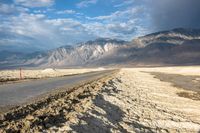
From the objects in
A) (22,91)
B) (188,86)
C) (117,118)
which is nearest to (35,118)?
(117,118)

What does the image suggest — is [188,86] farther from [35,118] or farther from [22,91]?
[35,118]

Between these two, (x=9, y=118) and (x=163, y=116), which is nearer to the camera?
(x=9, y=118)

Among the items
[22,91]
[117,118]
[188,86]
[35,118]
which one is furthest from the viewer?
[188,86]

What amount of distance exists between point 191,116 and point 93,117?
6.73 meters

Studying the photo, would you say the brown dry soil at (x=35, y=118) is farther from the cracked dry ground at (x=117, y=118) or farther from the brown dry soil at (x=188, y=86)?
the brown dry soil at (x=188, y=86)

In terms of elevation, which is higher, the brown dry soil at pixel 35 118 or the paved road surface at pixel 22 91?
the brown dry soil at pixel 35 118

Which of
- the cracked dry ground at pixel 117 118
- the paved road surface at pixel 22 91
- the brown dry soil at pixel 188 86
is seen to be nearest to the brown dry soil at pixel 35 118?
the cracked dry ground at pixel 117 118

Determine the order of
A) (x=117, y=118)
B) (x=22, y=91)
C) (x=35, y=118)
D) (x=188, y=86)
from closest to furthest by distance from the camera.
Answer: (x=35, y=118), (x=117, y=118), (x=22, y=91), (x=188, y=86)

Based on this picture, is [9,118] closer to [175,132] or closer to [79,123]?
[79,123]

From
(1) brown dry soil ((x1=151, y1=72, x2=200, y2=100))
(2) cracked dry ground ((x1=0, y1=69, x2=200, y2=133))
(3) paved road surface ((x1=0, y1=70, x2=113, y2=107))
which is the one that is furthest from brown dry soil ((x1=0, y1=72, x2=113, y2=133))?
(1) brown dry soil ((x1=151, y1=72, x2=200, y2=100))

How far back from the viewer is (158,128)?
13.4 m

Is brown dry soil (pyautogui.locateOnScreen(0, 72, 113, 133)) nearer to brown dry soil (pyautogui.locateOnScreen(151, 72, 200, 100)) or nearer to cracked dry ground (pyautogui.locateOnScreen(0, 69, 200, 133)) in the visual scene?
cracked dry ground (pyautogui.locateOnScreen(0, 69, 200, 133))

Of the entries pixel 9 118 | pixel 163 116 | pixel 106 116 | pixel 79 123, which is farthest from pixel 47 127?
pixel 163 116

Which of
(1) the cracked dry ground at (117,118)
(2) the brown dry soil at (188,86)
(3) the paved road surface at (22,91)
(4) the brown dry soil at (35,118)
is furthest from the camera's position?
(2) the brown dry soil at (188,86)
